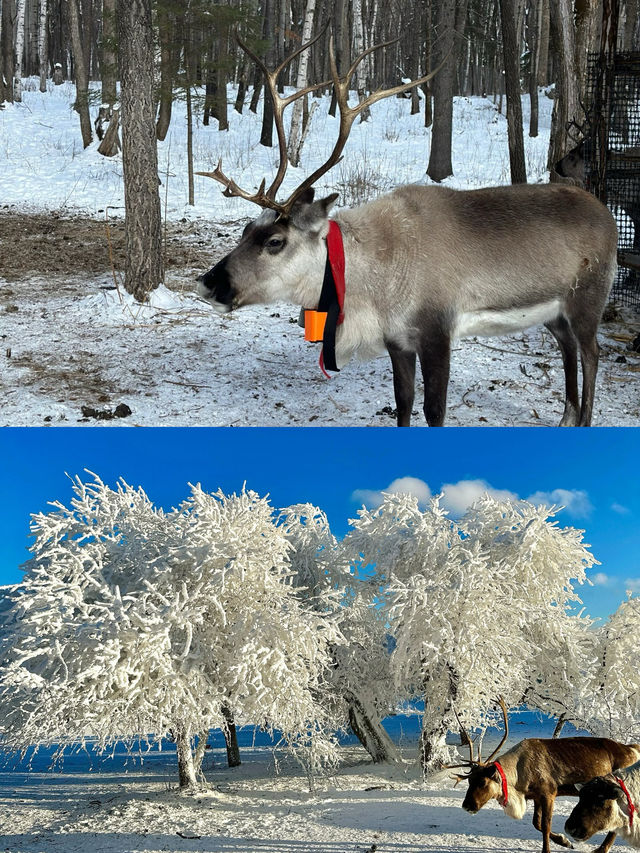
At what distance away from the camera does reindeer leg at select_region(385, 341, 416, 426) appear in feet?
17.1

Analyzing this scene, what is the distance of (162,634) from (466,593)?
3.86 m

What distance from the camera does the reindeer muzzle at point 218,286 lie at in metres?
4.90

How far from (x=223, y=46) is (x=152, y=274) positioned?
14.7 m

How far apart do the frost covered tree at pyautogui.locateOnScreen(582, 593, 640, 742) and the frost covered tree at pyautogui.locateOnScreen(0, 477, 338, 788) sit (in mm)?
4241

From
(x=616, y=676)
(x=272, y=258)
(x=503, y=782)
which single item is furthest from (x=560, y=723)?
(x=272, y=258)

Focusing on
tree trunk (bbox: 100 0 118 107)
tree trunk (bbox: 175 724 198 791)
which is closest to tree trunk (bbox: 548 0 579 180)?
tree trunk (bbox: 175 724 198 791)

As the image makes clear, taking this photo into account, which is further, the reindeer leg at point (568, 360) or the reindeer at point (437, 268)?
the reindeer leg at point (568, 360)

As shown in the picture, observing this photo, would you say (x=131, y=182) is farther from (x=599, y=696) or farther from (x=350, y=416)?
(x=599, y=696)

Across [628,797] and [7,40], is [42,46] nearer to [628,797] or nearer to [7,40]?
[7,40]

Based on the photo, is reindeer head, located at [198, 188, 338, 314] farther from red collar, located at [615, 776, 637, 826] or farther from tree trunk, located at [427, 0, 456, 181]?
tree trunk, located at [427, 0, 456, 181]

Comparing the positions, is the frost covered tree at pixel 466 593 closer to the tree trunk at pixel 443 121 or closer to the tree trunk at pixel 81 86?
the tree trunk at pixel 443 121

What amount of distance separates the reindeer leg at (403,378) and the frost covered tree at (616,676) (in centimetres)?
832

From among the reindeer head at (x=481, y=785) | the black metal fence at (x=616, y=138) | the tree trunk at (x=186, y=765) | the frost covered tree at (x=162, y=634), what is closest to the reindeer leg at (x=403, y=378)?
the reindeer head at (x=481, y=785)

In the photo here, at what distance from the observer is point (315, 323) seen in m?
5.00
